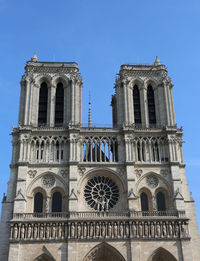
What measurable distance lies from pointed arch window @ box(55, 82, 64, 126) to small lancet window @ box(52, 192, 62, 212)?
6960 millimetres

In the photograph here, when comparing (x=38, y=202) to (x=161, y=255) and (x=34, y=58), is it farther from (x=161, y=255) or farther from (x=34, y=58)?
(x=34, y=58)

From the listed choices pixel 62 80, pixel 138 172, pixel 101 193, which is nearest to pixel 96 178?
pixel 101 193

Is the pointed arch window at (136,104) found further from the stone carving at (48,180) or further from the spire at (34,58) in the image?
the spire at (34,58)

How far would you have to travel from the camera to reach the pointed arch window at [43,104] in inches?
1466

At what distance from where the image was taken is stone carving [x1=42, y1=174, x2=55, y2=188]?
33500mm

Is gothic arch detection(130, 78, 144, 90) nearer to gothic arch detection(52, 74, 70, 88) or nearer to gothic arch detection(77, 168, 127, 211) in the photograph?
gothic arch detection(52, 74, 70, 88)

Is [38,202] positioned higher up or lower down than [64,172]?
lower down

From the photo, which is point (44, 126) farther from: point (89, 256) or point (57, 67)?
point (89, 256)

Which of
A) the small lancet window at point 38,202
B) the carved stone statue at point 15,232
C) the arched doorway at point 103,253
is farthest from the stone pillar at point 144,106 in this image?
the carved stone statue at point 15,232

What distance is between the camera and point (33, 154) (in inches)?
1362

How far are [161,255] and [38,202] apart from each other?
11163 mm

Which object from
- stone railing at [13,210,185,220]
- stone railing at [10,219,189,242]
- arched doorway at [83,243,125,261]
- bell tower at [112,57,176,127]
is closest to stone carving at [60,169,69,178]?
stone railing at [13,210,185,220]

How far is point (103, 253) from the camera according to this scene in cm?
3094

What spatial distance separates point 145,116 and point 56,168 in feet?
32.9
